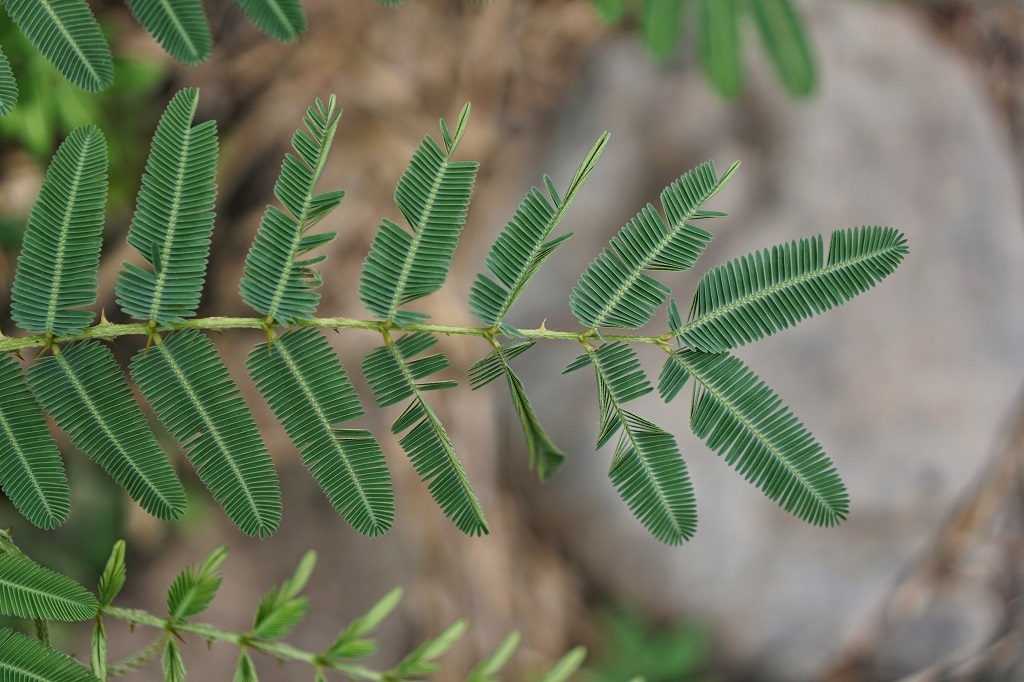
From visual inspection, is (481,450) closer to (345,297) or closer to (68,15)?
(345,297)

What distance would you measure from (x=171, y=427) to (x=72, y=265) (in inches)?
11.3

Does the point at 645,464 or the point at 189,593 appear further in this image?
the point at 189,593

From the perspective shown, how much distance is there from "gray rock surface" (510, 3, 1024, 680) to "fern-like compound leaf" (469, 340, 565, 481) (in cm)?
176

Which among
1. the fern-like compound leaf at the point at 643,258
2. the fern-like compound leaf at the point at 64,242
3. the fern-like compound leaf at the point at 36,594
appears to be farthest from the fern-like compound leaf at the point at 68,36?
the fern-like compound leaf at the point at 643,258

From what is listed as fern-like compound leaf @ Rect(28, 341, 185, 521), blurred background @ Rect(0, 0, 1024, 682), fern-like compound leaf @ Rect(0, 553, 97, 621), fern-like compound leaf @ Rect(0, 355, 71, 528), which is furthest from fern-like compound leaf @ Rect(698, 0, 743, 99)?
fern-like compound leaf @ Rect(0, 553, 97, 621)

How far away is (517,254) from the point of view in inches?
47.9

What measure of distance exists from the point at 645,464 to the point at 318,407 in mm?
508

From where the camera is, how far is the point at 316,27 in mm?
3100

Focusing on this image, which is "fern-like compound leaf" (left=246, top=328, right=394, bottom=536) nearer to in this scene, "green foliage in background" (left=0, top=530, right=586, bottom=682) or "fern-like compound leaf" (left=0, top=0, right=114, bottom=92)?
"green foliage in background" (left=0, top=530, right=586, bottom=682)

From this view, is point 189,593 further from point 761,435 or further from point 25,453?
point 761,435

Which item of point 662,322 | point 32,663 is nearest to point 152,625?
point 32,663

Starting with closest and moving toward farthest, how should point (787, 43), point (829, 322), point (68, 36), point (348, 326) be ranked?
point (348, 326)
point (68, 36)
point (787, 43)
point (829, 322)

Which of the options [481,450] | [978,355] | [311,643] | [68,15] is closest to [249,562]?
[311,643]

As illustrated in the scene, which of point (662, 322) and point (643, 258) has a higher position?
point (662, 322)
